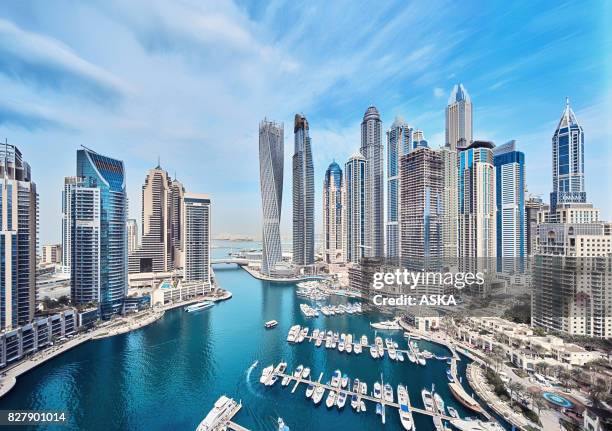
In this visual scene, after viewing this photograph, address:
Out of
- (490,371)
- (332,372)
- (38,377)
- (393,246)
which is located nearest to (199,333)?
(38,377)

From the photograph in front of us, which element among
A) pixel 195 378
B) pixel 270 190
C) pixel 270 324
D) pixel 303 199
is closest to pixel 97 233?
pixel 270 324

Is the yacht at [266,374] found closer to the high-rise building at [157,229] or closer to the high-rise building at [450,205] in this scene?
the high-rise building at [450,205]

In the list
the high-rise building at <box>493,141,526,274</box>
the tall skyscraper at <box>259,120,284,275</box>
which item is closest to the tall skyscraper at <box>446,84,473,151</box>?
the high-rise building at <box>493,141,526,274</box>

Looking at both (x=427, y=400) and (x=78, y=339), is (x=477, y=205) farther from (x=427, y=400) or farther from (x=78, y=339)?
(x=78, y=339)

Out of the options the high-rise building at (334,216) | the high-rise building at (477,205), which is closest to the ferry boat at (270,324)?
the high-rise building at (477,205)

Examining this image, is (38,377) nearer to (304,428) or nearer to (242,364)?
(242,364)

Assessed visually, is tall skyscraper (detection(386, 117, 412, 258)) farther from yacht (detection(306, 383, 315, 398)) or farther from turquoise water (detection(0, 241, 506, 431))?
yacht (detection(306, 383, 315, 398))
